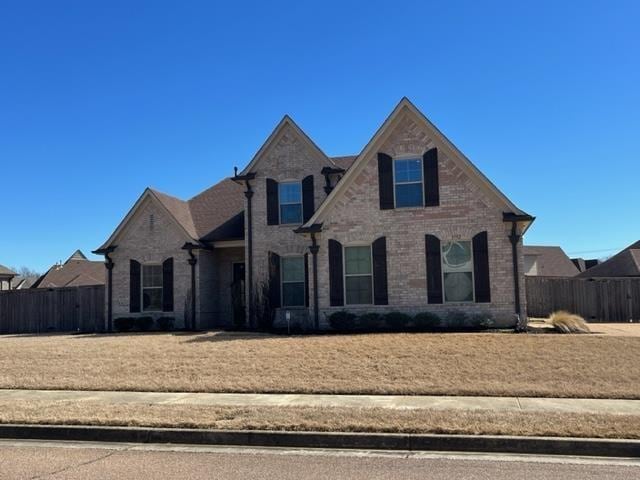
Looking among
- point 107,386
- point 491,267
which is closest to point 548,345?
point 491,267

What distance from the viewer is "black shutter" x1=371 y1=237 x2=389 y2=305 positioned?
1948 cm

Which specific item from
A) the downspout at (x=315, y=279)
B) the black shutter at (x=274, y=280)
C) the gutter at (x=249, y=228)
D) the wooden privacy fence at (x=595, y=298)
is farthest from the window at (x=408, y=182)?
the wooden privacy fence at (x=595, y=298)

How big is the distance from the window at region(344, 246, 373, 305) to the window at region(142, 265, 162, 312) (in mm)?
8053

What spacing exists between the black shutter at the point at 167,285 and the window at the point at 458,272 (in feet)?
34.5

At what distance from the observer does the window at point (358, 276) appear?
19.8 metres

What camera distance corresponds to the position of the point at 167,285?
2350 centimetres

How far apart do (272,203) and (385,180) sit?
4.77 meters

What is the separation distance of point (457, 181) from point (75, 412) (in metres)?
13.3

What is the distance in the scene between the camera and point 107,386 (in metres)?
12.6

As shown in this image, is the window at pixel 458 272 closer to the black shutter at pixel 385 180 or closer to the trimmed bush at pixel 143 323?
the black shutter at pixel 385 180

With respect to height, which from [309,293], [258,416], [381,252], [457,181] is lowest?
[258,416]

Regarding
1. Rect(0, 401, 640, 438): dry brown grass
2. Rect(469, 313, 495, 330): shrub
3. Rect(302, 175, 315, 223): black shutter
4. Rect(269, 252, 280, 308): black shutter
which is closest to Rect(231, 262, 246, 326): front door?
Rect(269, 252, 280, 308): black shutter

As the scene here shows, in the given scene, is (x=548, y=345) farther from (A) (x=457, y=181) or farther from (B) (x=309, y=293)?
(B) (x=309, y=293)

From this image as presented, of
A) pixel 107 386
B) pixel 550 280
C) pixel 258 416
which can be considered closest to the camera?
pixel 258 416
